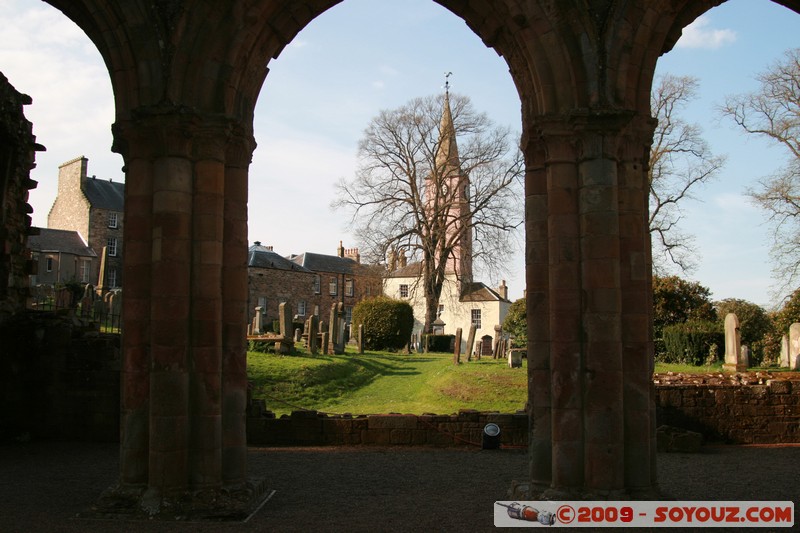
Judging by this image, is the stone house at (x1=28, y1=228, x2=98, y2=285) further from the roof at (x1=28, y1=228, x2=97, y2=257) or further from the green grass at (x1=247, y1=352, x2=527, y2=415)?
the green grass at (x1=247, y1=352, x2=527, y2=415)

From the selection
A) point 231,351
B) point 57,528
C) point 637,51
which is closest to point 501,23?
point 637,51

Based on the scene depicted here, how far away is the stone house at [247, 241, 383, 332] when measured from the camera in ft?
164

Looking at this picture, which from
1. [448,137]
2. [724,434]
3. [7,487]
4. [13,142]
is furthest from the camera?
[448,137]

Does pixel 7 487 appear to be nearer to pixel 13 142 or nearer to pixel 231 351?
pixel 231 351

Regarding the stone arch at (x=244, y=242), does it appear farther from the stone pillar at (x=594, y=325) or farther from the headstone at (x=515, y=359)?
the headstone at (x=515, y=359)

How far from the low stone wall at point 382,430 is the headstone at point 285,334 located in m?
8.88

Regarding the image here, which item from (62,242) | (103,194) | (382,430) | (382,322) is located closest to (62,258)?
(62,242)

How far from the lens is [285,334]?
2169 centimetres

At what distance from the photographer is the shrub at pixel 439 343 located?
3603cm

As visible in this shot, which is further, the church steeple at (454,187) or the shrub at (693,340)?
the church steeple at (454,187)

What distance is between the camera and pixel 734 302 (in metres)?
30.2

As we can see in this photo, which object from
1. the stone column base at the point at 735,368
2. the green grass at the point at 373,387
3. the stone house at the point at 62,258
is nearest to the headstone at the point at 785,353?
the stone column base at the point at 735,368

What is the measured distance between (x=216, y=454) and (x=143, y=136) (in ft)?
10.4

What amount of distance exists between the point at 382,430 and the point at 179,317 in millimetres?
5435
